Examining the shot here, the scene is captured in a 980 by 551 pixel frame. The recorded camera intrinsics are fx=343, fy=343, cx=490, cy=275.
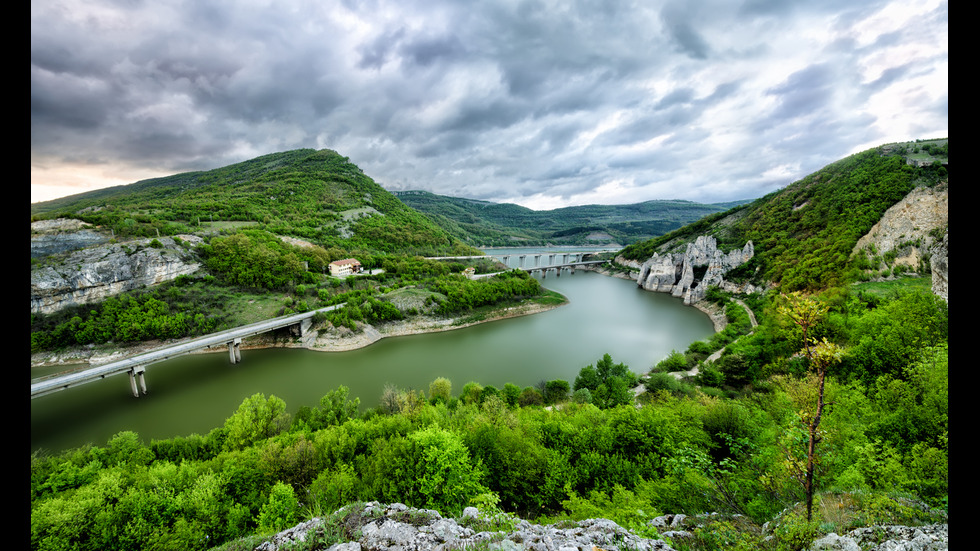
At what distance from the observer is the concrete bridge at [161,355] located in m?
15.7

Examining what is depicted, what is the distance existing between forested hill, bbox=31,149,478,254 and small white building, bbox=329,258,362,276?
938 centimetres

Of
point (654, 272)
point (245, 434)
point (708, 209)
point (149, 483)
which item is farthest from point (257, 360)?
point (708, 209)

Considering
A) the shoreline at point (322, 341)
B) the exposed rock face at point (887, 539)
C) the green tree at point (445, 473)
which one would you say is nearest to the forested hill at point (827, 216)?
the exposed rock face at point (887, 539)

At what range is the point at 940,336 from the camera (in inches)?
348

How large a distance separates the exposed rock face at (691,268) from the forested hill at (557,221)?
43070 mm

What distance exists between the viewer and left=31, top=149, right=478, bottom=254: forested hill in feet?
120

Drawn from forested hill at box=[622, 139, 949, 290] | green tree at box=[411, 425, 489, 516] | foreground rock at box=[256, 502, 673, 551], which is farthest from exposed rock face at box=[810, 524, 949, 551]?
forested hill at box=[622, 139, 949, 290]

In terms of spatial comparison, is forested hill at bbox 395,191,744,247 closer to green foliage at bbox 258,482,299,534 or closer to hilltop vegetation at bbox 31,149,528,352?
hilltop vegetation at bbox 31,149,528,352

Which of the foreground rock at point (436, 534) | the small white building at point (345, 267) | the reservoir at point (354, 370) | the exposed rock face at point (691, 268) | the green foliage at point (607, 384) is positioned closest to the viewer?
the foreground rock at point (436, 534)

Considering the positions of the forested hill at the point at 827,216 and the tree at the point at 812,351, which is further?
the forested hill at the point at 827,216

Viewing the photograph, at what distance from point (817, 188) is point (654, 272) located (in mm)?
18078

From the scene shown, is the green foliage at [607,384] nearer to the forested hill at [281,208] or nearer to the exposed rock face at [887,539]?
the exposed rock face at [887,539]

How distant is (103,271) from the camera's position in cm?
2398
